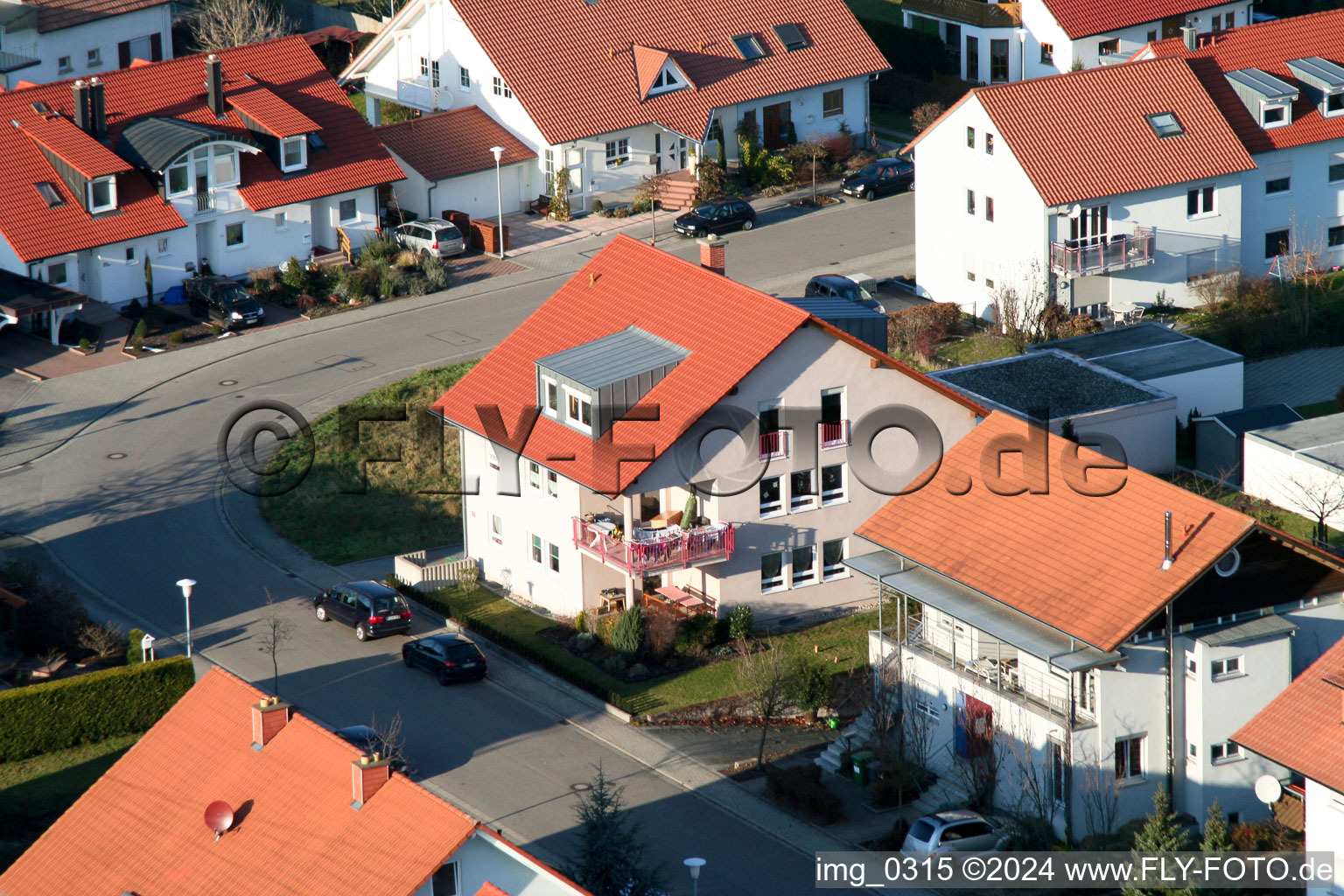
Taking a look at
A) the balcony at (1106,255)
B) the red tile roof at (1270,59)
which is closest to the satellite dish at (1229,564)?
the balcony at (1106,255)

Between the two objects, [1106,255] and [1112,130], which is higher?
[1112,130]

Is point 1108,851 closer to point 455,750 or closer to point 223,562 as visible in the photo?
point 455,750

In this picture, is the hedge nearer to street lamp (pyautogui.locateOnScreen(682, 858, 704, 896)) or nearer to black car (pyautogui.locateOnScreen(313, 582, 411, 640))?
black car (pyautogui.locateOnScreen(313, 582, 411, 640))

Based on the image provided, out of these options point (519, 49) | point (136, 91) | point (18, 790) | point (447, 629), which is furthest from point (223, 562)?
point (519, 49)

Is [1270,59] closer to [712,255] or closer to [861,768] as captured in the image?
[712,255]

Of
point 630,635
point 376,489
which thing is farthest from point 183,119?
point 630,635

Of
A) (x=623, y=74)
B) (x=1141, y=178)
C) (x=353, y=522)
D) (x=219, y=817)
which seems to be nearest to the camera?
(x=219, y=817)

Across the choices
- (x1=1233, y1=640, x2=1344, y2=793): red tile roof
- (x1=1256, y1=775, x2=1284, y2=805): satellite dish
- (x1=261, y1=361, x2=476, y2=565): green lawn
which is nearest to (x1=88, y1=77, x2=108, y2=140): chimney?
(x1=261, y1=361, x2=476, y2=565): green lawn
